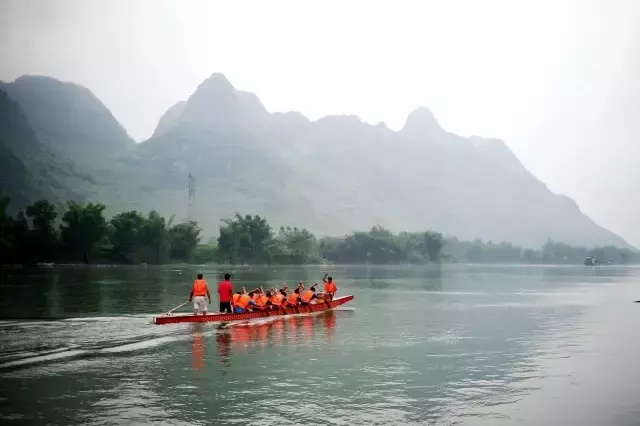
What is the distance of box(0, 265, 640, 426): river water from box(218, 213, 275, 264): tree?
134 meters

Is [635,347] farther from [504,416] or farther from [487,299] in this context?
[487,299]

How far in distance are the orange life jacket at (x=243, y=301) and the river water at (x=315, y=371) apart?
3.77ft

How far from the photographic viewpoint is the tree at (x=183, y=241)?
16554 cm

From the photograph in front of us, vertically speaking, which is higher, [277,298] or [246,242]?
[246,242]

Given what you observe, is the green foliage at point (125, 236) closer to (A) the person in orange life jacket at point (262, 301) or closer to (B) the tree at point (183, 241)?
(B) the tree at point (183, 241)

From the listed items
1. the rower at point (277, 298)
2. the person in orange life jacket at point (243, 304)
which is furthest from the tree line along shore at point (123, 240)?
the person in orange life jacket at point (243, 304)

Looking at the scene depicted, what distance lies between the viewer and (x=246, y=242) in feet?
589

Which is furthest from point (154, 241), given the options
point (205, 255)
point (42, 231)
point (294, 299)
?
point (294, 299)

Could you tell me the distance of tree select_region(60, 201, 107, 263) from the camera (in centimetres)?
13800

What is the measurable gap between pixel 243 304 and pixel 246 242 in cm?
14278

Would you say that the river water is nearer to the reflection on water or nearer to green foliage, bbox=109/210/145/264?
the reflection on water

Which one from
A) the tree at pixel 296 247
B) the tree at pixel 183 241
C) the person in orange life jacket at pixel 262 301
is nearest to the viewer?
the person in orange life jacket at pixel 262 301

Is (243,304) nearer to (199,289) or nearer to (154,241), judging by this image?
(199,289)

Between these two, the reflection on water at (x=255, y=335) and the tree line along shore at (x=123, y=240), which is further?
the tree line along shore at (x=123, y=240)
